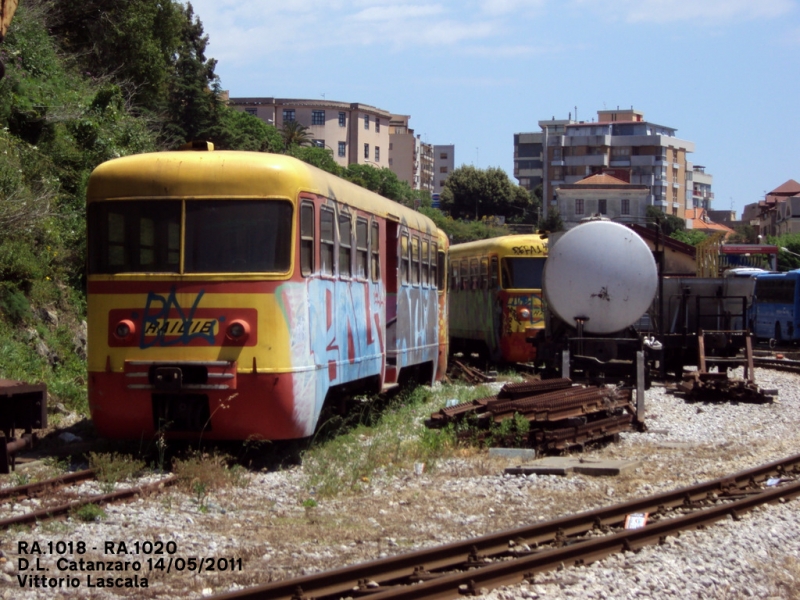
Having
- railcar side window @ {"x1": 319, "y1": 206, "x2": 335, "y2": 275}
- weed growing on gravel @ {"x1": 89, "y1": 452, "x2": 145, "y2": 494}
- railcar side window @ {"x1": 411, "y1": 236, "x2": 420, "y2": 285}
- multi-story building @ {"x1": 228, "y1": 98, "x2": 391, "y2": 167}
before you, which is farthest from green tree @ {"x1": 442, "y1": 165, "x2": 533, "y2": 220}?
weed growing on gravel @ {"x1": 89, "y1": 452, "x2": 145, "y2": 494}

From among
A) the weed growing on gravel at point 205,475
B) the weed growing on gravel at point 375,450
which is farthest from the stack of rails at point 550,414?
the weed growing on gravel at point 205,475

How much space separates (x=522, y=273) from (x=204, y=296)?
13322 mm

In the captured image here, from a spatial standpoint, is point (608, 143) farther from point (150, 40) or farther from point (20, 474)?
point (20, 474)

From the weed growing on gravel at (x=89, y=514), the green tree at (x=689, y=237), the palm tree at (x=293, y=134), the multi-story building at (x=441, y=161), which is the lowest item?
the weed growing on gravel at (x=89, y=514)

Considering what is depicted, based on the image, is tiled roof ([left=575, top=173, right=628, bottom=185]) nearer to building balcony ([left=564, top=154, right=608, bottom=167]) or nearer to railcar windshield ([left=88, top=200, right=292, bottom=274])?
building balcony ([left=564, top=154, right=608, bottom=167])

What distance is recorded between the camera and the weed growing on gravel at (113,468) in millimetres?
9016

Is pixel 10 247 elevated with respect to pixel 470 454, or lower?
elevated

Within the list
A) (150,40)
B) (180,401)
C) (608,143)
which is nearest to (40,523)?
(180,401)

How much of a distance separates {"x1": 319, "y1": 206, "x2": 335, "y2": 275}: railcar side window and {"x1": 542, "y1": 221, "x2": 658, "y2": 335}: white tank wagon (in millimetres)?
5382

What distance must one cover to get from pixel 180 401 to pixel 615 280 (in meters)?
7.50

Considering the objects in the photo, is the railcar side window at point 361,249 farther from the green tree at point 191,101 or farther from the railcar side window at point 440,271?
the green tree at point 191,101

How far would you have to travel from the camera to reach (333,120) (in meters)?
96.9

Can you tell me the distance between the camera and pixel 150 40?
3241 centimetres

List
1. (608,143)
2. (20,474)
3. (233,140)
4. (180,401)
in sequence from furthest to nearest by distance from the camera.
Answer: (608,143) → (233,140) → (180,401) → (20,474)
